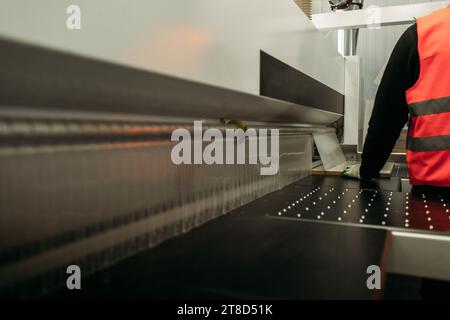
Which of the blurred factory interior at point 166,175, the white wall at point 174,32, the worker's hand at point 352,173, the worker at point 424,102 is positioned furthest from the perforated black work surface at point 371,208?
the white wall at point 174,32

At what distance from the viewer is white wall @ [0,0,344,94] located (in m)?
0.45

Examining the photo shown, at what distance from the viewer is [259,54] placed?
40.8 inches

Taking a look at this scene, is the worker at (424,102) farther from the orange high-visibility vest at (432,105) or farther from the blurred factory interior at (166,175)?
the blurred factory interior at (166,175)

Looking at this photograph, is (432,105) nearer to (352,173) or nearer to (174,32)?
(352,173)

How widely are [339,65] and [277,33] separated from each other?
4.26ft

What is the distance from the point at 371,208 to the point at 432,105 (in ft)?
1.57

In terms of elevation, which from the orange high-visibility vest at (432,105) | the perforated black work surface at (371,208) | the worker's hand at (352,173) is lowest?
the perforated black work surface at (371,208)

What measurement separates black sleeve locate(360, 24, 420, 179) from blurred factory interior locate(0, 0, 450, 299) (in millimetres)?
342

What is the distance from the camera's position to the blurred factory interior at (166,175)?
54 centimetres

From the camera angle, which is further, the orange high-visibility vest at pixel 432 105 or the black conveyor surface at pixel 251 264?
the orange high-visibility vest at pixel 432 105

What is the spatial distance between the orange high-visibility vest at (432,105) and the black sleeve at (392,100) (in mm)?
62

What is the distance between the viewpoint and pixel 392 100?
154 centimetres
